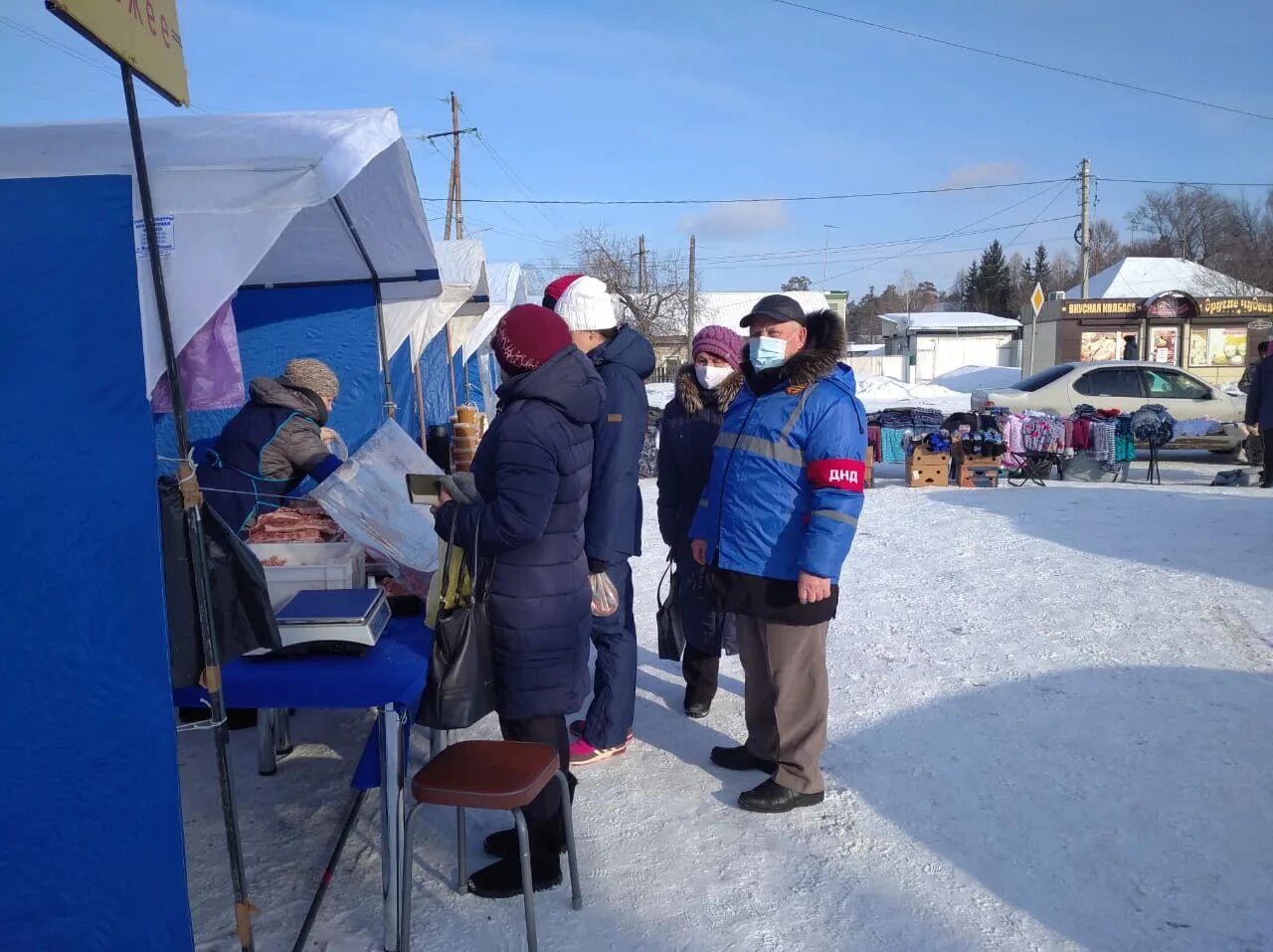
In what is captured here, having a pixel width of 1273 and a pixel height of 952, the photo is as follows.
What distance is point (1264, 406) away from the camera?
30.3 ft

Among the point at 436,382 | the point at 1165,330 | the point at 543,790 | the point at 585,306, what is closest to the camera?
the point at 543,790

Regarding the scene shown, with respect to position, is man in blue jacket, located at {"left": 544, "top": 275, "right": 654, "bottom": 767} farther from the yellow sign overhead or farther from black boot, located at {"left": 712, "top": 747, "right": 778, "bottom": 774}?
the yellow sign overhead

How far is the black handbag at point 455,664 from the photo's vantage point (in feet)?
8.02

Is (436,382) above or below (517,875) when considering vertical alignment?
above

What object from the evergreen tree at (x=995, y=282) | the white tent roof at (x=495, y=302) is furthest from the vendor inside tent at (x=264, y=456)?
the evergreen tree at (x=995, y=282)

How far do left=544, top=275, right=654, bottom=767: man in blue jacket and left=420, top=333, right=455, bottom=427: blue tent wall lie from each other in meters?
7.32

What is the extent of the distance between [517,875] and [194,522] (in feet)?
4.68

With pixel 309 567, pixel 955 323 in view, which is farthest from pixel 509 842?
pixel 955 323

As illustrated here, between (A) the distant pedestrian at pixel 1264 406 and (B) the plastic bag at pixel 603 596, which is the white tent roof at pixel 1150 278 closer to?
(A) the distant pedestrian at pixel 1264 406

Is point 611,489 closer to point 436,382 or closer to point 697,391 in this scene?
point 697,391

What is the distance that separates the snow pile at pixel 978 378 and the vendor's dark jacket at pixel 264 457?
26528 millimetres

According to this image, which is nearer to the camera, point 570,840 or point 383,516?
point 570,840

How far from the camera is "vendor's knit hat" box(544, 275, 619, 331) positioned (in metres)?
3.34

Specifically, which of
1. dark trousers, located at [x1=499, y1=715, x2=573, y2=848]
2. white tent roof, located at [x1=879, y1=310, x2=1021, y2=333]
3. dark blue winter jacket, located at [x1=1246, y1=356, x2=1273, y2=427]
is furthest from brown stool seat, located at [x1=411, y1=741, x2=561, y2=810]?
white tent roof, located at [x1=879, y1=310, x2=1021, y2=333]
